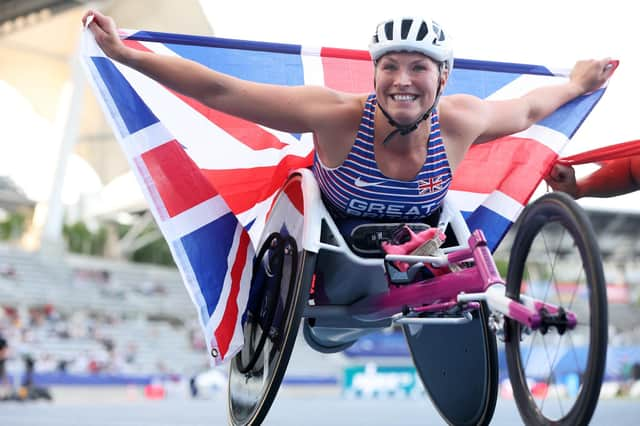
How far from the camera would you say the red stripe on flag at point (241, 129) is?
13.0ft

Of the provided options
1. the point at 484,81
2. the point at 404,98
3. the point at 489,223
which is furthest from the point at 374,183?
the point at 484,81

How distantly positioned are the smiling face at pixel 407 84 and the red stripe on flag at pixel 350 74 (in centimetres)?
100

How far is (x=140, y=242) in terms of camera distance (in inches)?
1480

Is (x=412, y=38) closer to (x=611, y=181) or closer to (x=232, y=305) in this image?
(x=611, y=181)

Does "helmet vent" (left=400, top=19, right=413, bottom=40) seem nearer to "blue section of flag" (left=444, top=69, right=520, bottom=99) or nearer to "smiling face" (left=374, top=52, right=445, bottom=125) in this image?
"smiling face" (left=374, top=52, right=445, bottom=125)

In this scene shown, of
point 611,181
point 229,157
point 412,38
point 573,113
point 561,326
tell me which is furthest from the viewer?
point 573,113

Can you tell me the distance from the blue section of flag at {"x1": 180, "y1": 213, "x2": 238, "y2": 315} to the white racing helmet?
127 cm

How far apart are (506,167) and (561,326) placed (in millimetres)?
1849

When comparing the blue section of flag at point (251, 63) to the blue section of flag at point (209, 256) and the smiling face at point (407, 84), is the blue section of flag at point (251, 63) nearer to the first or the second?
the blue section of flag at point (209, 256)

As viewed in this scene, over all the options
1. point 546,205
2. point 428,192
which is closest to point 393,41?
point 428,192

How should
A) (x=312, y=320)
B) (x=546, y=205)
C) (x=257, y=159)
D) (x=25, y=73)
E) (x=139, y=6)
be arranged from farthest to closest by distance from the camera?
(x=25, y=73) < (x=139, y=6) < (x=257, y=159) < (x=312, y=320) < (x=546, y=205)

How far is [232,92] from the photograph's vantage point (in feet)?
10.2

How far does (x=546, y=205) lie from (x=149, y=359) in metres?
21.4

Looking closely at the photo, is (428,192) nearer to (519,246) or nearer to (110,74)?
(519,246)
